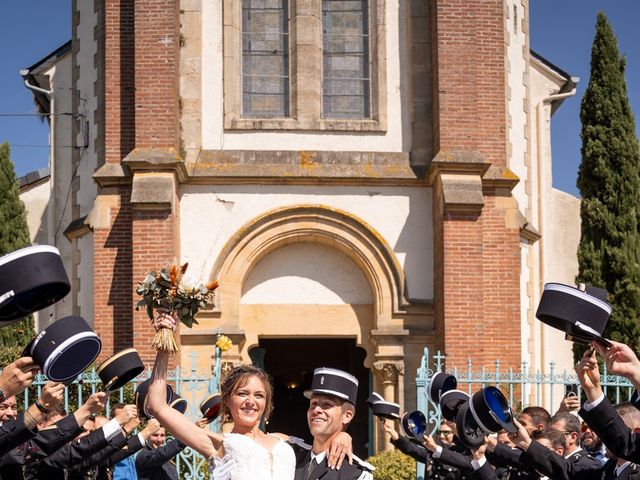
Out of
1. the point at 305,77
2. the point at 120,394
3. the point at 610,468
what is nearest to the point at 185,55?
the point at 305,77

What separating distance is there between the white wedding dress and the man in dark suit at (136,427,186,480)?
441cm

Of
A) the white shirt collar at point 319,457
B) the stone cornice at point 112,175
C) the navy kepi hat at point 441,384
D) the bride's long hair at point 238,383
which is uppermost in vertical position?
the stone cornice at point 112,175

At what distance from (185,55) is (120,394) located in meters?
6.22

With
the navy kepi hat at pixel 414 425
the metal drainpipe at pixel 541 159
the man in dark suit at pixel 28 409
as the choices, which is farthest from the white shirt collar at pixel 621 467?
the metal drainpipe at pixel 541 159

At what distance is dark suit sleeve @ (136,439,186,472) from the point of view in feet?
33.9

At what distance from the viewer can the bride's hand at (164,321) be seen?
229 inches

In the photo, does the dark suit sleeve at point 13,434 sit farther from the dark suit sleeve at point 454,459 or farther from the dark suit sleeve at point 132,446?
the dark suit sleeve at point 454,459

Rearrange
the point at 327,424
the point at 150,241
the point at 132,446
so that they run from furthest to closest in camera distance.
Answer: the point at 150,241 → the point at 132,446 → the point at 327,424

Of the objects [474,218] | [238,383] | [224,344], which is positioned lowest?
[238,383]

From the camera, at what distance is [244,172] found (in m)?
18.5

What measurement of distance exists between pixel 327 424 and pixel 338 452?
217 millimetres

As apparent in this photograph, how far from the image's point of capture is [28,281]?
5.11m

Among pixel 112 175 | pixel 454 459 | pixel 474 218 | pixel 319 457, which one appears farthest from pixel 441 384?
pixel 112 175

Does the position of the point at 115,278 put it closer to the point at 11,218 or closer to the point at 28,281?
the point at 11,218
